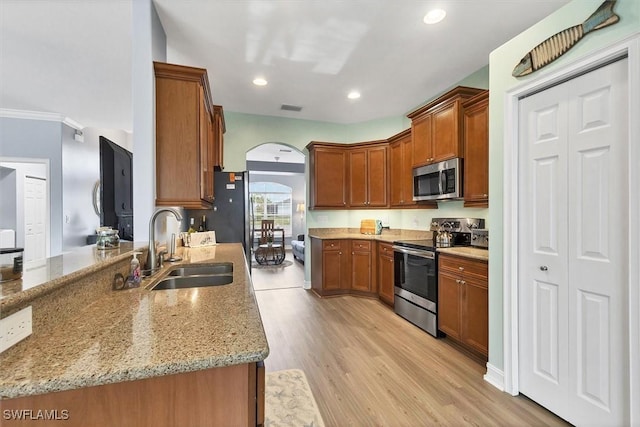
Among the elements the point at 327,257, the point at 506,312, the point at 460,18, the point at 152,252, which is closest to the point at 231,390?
the point at 152,252

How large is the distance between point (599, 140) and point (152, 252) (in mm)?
2618

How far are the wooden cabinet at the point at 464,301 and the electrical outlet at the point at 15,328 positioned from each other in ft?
8.56

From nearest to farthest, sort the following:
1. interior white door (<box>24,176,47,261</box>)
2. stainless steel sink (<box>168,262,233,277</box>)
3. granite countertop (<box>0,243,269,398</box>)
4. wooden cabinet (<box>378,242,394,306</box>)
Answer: granite countertop (<box>0,243,269,398</box>) < stainless steel sink (<box>168,262,233,277</box>) < wooden cabinet (<box>378,242,394,306</box>) < interior white door (<box>24,176,47,261</box>)

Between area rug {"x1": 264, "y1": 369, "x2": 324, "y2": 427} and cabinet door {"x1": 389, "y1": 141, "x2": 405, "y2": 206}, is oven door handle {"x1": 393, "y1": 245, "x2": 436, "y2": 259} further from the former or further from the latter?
area rug {"x1": 264, "y1": 369, "x2": 324, "y2": 427}

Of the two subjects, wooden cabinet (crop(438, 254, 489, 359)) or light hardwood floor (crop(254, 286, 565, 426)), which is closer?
light hardwood floor (crop(254, 286, 565, 426))

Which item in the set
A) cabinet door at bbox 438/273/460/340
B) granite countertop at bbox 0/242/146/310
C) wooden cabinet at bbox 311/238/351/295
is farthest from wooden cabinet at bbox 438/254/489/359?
granite countertop at bbox 0/242/146/310

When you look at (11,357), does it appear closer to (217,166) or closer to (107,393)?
(107,393)

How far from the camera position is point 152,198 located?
205cm

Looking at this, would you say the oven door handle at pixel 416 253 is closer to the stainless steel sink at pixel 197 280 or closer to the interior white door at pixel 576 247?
the interior white door at pixel 576 247

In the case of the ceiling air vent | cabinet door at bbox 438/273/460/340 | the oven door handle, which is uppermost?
the ceiling air vent

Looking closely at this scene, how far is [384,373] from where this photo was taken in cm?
222

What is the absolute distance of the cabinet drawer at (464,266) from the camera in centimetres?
231

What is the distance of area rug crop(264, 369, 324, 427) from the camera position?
1.72 m

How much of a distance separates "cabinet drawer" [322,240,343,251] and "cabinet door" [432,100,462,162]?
5.99ft
